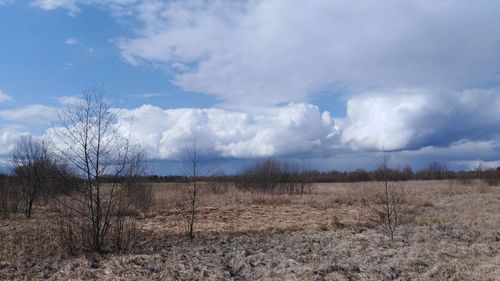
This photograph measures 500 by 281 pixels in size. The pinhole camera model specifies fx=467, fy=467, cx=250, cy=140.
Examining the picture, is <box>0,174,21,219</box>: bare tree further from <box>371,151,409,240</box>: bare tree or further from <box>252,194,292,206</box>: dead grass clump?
<box>371,151,409,240</box>: bare tree

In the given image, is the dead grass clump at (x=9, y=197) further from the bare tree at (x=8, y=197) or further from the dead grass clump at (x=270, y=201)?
the dead grass clump at (x=270, y=201)

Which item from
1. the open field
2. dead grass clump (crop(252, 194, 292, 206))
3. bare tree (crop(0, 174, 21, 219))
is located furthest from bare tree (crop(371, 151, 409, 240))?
bare tree (crop(0, 174, 21, 219))

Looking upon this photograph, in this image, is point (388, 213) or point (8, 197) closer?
point (388, 213)

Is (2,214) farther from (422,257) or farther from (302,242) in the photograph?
(422,257)

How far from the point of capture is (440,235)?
13.6 metres

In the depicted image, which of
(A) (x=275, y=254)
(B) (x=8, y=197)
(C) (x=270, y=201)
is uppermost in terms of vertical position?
(B) (x=8, y=197)

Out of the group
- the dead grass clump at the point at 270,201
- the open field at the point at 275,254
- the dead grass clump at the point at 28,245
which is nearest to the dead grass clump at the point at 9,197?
the open field at the point at 275,254

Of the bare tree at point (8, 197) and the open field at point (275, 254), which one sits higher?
the bare tree at point (8, 197)

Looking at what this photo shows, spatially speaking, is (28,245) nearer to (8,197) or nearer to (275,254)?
(275,254)

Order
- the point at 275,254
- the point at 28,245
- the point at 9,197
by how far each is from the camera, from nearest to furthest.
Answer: the point at 275,254
the point at 28,245
the point at 9,197

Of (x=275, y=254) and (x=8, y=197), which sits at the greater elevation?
(x=8, y=197)

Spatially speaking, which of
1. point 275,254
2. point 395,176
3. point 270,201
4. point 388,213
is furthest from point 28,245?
point 395,176

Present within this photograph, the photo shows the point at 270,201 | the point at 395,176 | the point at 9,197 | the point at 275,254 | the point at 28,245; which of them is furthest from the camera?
the point at 395,176

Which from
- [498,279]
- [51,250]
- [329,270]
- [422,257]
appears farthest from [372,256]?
[51,250]
